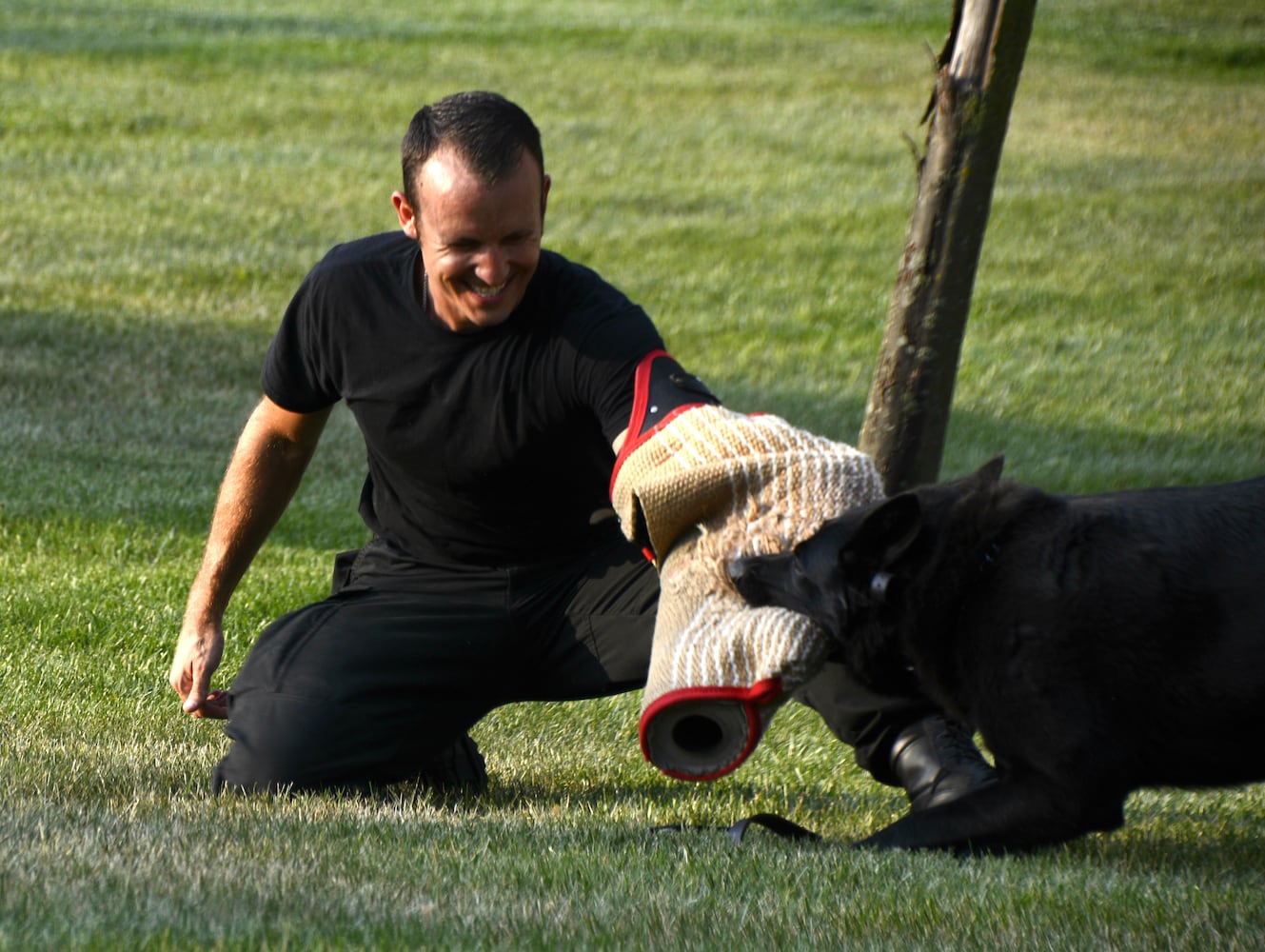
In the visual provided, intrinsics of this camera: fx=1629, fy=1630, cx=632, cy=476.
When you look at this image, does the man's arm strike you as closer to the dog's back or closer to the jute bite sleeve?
the jute bite sleeve

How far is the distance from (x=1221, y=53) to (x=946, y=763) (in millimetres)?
22702

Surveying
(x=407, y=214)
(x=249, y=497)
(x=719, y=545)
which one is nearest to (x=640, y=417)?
(x=719, y=545)

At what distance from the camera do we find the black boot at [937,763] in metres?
4.01

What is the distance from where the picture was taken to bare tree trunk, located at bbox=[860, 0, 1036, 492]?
5793 mm

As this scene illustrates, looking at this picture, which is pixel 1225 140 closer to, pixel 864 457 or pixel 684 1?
pixel 684 1

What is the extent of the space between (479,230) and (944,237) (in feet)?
8.28

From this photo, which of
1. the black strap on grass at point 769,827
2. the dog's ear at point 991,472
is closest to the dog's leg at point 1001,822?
the black strap on grass at point 769,827

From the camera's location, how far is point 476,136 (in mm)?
3926

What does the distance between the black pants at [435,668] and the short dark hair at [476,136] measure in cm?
109

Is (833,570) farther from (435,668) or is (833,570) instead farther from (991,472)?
(435,668)

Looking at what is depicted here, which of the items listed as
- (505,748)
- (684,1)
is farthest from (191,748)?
(684,1)

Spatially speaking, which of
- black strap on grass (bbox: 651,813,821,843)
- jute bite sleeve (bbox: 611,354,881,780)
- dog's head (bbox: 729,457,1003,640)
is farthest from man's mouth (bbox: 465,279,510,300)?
black strap on grass (bbox: 651,813,821,843)

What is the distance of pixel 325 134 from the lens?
1964cm

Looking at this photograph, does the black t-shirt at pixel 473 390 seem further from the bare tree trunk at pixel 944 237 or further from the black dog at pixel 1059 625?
the bare tree trunk at pixel 944 237
